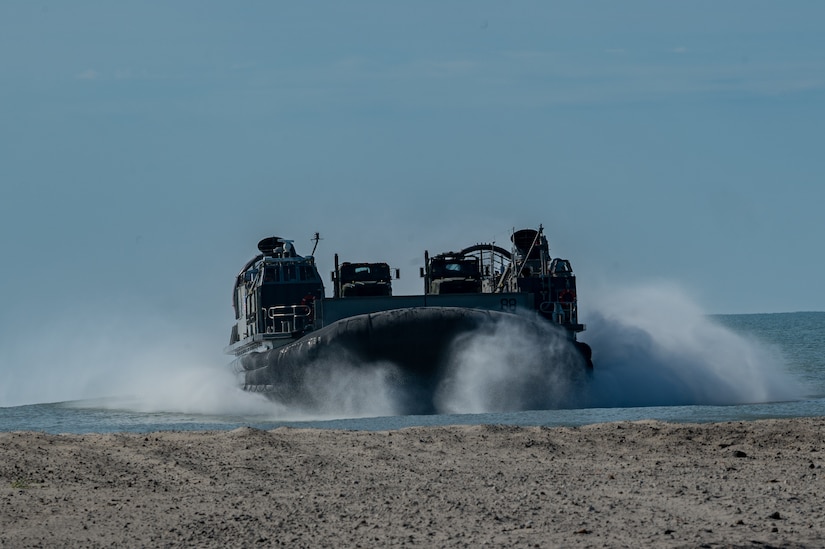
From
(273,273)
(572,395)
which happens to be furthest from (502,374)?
(273,273)

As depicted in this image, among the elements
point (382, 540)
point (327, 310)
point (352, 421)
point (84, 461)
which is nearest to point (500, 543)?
point (382, 540)

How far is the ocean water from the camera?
72.0 ft

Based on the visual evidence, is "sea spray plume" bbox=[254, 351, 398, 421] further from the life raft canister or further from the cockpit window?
the cockpit window

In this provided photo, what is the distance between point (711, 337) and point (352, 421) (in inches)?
440

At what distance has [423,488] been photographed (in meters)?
10.3

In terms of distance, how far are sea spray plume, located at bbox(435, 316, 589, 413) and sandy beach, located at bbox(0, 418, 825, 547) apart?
8057 mm

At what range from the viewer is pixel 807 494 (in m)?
9.64

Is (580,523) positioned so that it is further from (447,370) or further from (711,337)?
(711,337)

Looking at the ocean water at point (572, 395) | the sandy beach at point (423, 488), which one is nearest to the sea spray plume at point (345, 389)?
the ocean water at point (572, 395)

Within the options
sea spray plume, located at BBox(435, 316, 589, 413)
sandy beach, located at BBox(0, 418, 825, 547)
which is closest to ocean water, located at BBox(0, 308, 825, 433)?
sea spray plume, located at BBox(435, 316, 589, 413)

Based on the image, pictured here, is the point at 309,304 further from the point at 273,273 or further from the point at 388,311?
the point at 388,311

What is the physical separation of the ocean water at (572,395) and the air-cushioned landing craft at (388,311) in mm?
435

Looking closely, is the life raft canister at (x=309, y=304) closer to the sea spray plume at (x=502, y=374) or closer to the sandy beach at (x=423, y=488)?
the sea spray plume at (x=502, y=374)

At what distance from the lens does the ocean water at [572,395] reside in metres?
21.9
